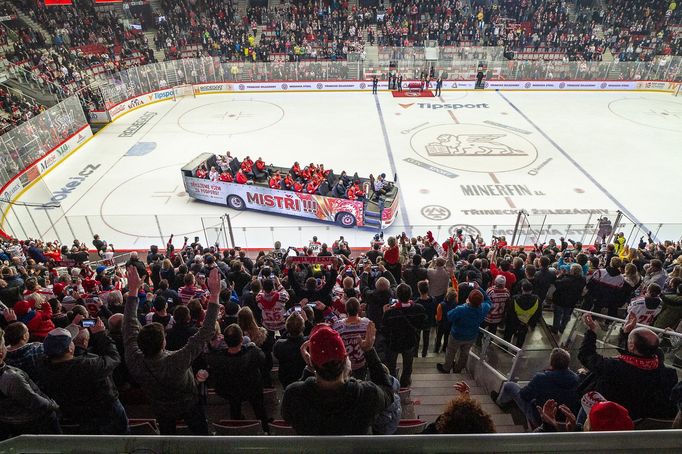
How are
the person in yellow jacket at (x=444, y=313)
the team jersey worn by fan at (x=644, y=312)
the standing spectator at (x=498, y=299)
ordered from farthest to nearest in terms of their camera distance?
the standing spectator at (x=498, y=299)
the person in yellow jacket at (x=444, y=313)
the team jersey worn by fan at (x=644, y=312)

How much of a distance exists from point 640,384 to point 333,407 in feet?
7.25

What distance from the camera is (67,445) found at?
1393mm

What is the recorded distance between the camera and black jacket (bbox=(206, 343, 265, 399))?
3320mm

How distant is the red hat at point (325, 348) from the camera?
6.79 feet

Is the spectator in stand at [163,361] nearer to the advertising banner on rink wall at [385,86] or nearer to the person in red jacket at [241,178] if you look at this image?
the person in red jacket at [241,178]

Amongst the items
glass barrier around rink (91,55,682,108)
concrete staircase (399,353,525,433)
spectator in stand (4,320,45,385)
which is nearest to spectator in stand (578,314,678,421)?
concrete staircase (399,353,525,433)

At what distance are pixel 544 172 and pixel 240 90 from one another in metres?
18.2

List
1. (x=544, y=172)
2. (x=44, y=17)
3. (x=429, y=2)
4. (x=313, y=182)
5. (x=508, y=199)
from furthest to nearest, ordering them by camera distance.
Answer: (x=429, y=2) < (x=44, y=17) < (x=544, y=172) < (x=508, y=199) < (x=313, y=182)

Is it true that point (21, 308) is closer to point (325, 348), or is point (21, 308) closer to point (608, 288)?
point (325, 348)

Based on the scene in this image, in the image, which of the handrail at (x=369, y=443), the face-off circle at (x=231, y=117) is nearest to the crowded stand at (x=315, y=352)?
the handrail at (x=369, y=443)

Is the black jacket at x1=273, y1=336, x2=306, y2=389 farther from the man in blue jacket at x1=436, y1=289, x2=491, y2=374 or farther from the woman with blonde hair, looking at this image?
the man in blue jacket at x1=436, y1=289, x2=491, y2=374

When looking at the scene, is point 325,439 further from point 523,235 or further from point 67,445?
point 523,235

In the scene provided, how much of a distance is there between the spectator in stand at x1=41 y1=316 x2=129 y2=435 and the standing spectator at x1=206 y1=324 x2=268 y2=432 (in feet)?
2.27

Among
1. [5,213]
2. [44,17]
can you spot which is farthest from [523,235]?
[44,17]
